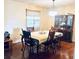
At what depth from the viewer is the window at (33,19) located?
6754 millimetres

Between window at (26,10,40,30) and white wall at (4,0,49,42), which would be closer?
white wall at (4,0,49,42)

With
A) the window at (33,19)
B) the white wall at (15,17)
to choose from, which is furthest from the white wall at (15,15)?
the window at (33,19)

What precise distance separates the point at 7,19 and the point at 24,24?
3.82 ft

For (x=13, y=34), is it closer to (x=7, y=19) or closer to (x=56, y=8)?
(x=7, y=19)

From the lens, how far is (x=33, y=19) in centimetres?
702

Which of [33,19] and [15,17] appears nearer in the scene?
[15,17]

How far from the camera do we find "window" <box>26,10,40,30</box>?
675 cm

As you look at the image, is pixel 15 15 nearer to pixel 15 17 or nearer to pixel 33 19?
pixel 15 17

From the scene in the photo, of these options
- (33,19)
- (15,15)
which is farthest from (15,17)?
(33,19)

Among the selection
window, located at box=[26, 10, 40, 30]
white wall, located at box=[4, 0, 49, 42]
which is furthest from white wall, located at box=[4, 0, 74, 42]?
window, located at box=[26, 10, 40, 30]

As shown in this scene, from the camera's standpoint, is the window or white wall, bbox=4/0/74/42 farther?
the window

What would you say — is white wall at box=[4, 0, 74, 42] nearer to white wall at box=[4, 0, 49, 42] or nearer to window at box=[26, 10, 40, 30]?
white wall at box=[4, 0, 49, 42]
